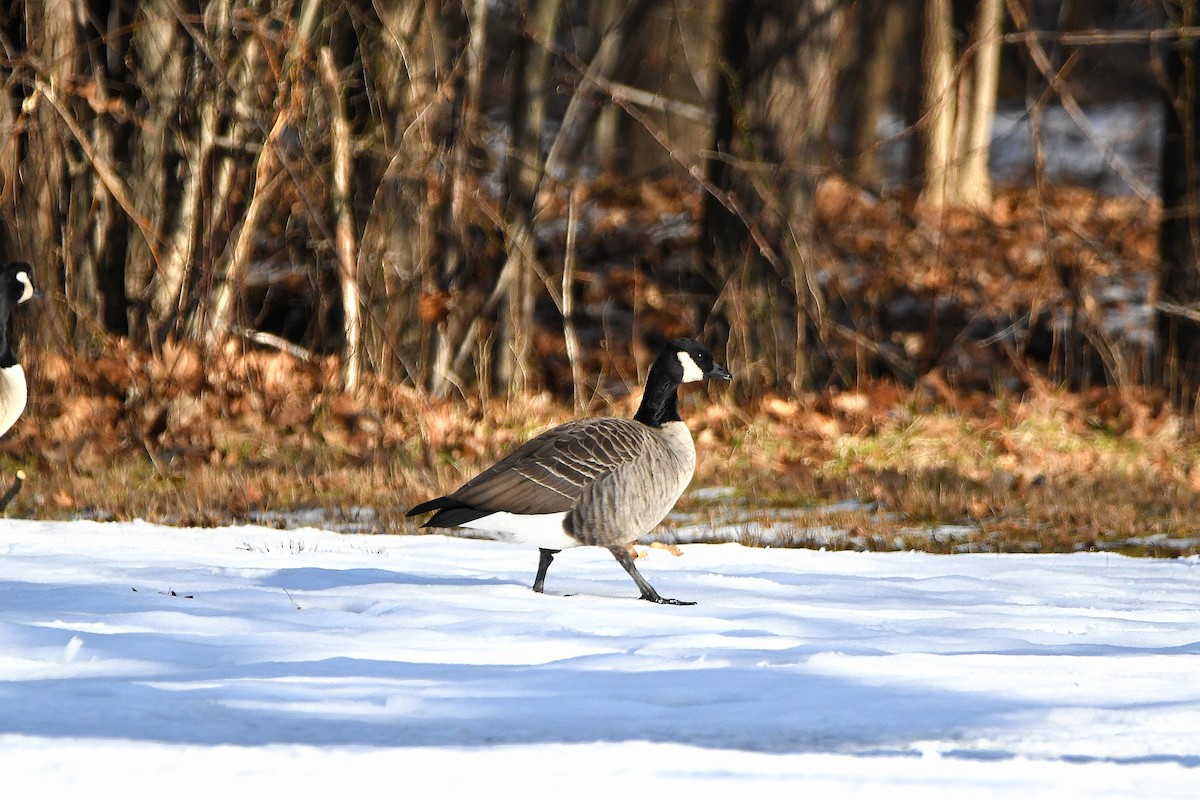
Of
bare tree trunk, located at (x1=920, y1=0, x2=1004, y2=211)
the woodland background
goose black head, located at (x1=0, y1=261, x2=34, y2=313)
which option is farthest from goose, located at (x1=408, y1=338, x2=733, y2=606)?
bare tree trunk, located at (x1=920, y1=0, x2=1004, y2=211)

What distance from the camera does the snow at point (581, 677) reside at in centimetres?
382

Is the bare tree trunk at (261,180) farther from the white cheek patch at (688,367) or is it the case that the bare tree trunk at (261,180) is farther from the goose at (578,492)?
the goose at (578,492)

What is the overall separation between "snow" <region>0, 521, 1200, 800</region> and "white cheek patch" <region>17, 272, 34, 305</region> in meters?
3.26

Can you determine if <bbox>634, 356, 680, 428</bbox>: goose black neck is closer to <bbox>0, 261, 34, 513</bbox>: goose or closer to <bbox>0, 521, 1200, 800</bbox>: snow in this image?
<bbox>0, 521, 1200, 800</bbox>: snow

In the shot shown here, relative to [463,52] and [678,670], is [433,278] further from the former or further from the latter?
[678,670]

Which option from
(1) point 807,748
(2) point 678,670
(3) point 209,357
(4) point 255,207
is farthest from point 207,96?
(1) point 807,748

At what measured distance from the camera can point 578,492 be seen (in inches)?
243

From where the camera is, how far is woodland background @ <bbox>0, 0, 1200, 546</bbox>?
11.0 m

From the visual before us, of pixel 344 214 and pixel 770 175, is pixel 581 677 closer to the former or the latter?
pixel 344 214

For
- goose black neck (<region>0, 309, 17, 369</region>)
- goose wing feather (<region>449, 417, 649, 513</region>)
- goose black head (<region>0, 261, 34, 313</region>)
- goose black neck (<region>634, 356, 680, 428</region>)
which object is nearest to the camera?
goose wing feather (<region>449, 417, 649, 513</region>)

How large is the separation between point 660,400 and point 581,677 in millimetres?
2303

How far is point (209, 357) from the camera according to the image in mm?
11250

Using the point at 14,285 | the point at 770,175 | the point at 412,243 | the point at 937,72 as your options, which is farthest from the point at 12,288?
the point at 937,72

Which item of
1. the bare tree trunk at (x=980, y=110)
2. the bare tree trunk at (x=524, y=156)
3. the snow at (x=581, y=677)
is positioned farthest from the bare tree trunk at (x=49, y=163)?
the bare tree trunk at (x=980, y=110)
